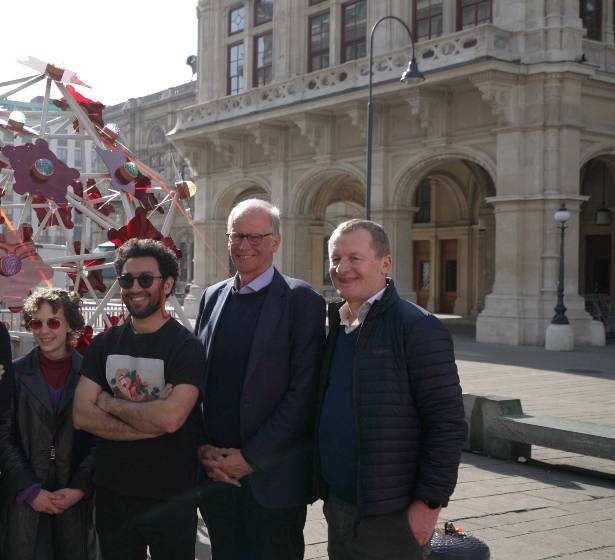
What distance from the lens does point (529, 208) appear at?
65.5ft

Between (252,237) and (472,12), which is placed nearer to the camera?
(252,237)

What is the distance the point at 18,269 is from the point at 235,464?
3.12 m

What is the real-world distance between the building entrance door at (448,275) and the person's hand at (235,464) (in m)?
28.1

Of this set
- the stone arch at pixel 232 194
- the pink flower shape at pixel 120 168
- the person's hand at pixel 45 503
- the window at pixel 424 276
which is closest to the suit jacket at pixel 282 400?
the person's hand at pixel 45 503

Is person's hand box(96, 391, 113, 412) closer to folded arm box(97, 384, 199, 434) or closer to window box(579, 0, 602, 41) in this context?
folded arm box(97, 384, 199, 434)

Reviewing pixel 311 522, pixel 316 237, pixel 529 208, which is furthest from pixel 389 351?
pixel 316 237

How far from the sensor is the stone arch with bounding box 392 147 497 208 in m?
21.0

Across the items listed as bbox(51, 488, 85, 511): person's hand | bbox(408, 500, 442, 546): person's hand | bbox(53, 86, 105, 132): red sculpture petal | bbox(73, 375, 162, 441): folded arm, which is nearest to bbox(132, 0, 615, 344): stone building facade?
bbox(53, 86, 105, 132): red sculpture petal

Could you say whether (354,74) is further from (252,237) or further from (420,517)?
(420,517)

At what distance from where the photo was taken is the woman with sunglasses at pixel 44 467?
3.69 metres

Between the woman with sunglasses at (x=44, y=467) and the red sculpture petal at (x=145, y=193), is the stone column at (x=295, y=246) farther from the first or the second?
the woman with sunglasses at (x=44, y=467)

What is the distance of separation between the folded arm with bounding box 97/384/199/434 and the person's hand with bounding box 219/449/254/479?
255 mm

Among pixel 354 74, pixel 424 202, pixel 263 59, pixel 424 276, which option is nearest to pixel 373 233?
pixel 354 74

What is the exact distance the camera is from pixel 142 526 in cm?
350
